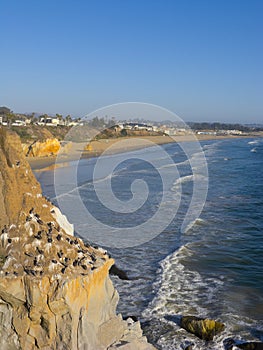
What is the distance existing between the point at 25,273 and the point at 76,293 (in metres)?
0.83

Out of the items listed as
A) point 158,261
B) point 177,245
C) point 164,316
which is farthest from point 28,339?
point 177,245

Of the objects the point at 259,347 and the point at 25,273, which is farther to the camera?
the point at 259,347

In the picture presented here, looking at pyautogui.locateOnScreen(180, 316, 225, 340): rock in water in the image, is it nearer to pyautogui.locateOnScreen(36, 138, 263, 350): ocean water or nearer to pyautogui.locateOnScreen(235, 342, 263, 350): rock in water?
pyautogui.locateOnScreen(36, 138, 263, 350): ocean water

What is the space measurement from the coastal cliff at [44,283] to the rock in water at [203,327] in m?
2.19

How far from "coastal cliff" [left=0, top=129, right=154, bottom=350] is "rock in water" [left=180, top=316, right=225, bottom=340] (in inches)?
86.0

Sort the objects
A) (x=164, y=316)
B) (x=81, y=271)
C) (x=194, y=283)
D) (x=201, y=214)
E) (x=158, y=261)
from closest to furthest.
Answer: (x=81, y=271), (x=164, y=316), (x=194, y=283), (x=158, y=261), (x=201, y=214)

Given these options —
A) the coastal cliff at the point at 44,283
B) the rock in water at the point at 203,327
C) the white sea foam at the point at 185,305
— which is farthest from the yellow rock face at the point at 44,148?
the coastal cliff at the point at 44,283

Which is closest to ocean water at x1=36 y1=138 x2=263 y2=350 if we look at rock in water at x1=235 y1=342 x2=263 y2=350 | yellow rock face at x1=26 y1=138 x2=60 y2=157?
rock in water at x1=235 y1=342 x2=263 y2=350

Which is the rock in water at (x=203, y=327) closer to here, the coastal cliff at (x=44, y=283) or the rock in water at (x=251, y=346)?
the rock in water at (x=251, y=346)

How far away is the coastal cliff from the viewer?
589 centimetres

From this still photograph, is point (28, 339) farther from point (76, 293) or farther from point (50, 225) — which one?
point (50, 225)

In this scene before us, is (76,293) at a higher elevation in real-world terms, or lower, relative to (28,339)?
higher

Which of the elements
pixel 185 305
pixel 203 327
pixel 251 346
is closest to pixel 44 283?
pixel 203 327

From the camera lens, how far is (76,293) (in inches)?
240
